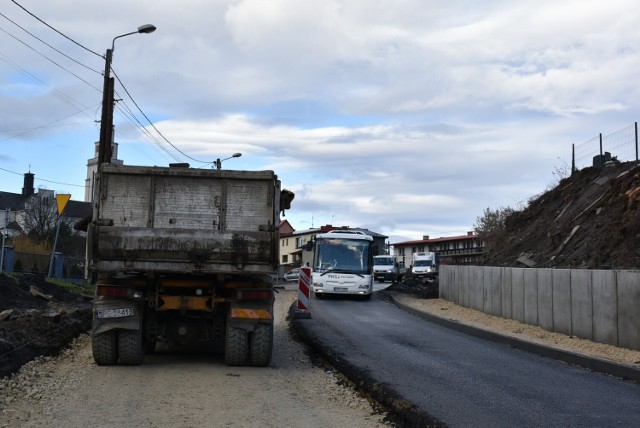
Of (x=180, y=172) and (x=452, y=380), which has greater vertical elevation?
(x=180, y=172)

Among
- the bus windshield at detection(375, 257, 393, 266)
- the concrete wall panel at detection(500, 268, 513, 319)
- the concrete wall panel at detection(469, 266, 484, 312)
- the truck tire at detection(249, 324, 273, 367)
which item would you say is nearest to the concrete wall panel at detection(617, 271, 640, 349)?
the concrete wall panel at detection(500, 268, 513, 319)

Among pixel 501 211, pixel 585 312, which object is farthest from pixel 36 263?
pixel 501 211

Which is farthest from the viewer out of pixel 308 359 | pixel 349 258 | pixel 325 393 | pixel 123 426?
pixel 349 258

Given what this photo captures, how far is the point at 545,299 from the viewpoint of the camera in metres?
16.0

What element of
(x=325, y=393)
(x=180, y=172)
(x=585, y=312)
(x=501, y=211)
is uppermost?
(x=501, y=211)

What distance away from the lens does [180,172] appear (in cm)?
1031

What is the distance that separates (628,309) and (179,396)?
27.6ft

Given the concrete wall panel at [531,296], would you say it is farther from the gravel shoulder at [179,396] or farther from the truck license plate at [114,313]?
the truck license plate at [114,313]

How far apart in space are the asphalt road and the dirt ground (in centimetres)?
480

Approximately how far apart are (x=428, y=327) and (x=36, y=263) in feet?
76.0

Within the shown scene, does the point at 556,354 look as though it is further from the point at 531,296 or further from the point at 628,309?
the point at 531,296

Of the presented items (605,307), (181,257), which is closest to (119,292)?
(181,257)

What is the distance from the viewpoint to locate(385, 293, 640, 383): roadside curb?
10133 mm

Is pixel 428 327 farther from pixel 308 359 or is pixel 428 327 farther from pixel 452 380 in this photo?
pixel 452 380
